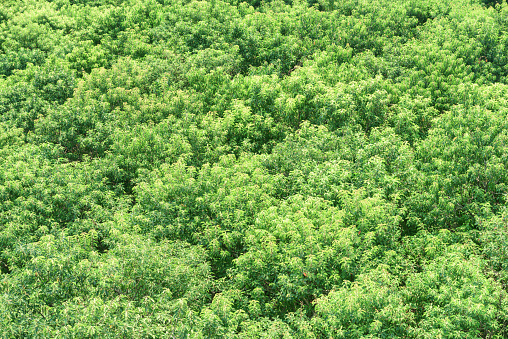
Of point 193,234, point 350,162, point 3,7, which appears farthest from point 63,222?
point 3,7

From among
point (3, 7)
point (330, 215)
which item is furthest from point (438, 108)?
point (3, 7)

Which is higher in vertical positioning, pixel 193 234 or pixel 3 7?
pixel 3 7

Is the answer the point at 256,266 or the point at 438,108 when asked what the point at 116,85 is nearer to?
the point at 256,266

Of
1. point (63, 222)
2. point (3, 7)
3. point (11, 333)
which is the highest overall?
point (3, 7)

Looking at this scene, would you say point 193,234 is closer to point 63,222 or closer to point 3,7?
point 63,222

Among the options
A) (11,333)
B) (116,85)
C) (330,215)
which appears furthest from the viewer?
(116,85)

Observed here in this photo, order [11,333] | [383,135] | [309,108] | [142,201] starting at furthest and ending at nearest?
1. [309,108]
2. [383,135]
3. [142,201]
4. [11,333]

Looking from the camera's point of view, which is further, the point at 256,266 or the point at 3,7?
the point at 3,7
